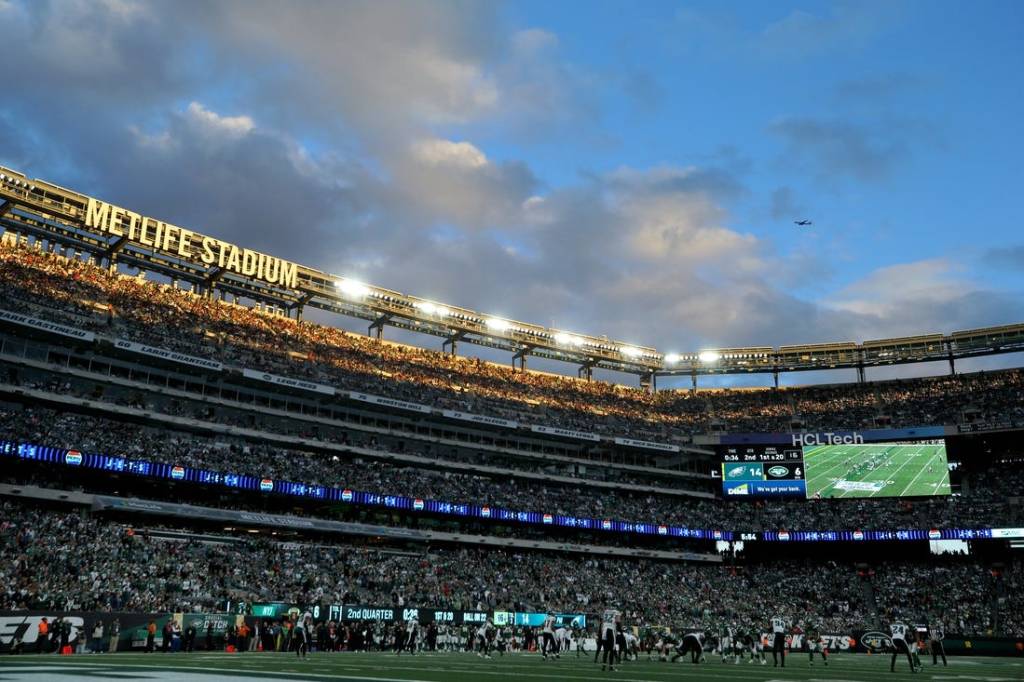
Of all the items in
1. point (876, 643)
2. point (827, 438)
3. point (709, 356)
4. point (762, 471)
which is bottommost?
point (876, 643)

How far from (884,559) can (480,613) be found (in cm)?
4032

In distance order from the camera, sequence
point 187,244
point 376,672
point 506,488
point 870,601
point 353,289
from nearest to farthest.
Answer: point 376,672 < point 187,244 < point 870,601 < point 506,488 < point 353,289

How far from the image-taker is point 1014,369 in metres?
77.5

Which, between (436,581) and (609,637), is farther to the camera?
(436,581)

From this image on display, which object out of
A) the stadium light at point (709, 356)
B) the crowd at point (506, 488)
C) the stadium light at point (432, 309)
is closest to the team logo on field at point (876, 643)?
the crowd at point (506, 488)

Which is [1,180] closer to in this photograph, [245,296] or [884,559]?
[245,296]

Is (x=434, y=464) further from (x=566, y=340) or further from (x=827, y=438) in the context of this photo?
(x=827, y=438)

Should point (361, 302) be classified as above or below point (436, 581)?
above

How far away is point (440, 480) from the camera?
65625 mm

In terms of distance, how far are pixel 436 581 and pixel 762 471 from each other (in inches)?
1378

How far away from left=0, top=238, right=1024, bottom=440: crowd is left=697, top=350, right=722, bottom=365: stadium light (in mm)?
4331

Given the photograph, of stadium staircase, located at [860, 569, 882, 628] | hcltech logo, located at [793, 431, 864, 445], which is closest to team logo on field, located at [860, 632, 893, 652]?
stadium staircase, located at [860, 569, 882, 628]

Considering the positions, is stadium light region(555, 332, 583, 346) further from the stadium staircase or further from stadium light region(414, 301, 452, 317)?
the stadium staircase

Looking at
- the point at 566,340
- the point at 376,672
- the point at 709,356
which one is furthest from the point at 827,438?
the point at 376,672
